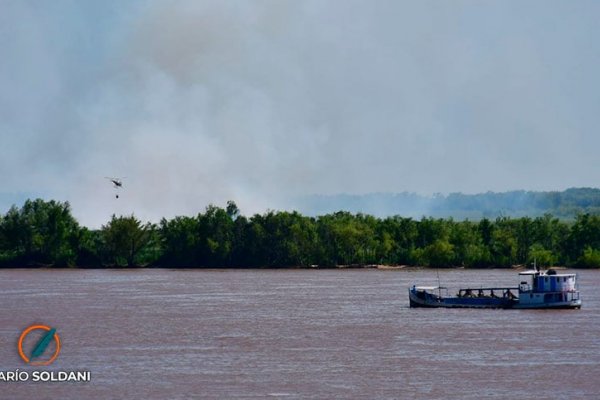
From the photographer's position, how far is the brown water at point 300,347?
3819 cm

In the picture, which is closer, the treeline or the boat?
the boat

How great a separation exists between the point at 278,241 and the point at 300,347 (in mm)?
95109

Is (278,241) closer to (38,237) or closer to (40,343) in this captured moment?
(38,237)

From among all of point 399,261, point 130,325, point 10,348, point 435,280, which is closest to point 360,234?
point 399,261

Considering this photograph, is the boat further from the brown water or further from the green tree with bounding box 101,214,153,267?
the green tree with bounding box 101,214,153,267

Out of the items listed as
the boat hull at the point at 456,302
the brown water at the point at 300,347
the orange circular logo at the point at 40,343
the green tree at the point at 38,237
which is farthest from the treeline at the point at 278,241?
the orange circular logo at the point at 40,343

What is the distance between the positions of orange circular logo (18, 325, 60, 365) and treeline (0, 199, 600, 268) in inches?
3426

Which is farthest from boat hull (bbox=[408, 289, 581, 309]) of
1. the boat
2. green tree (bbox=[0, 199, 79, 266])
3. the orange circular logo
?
green tree (bbox=[0, 199, 79, 266])

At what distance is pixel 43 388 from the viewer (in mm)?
38219

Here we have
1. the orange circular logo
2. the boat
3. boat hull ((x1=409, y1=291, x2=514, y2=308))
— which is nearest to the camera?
the orange circular logo

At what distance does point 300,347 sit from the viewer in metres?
48.9

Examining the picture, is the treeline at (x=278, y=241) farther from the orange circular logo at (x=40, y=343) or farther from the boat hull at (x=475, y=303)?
the orange circular logo at (x=40, y=343)

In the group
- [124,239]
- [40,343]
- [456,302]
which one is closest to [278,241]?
[124,239]

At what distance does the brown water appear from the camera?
3819 cm
